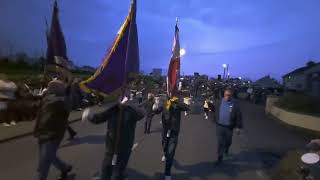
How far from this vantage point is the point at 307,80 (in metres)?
74.4

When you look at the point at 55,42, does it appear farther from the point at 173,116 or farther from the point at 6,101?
the point at 6,101

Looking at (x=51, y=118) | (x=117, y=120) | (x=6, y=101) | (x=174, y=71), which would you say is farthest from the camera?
(x=6, y=101)

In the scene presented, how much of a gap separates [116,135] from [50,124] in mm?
1267

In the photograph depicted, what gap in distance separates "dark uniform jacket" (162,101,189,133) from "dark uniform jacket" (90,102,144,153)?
3.09 metres

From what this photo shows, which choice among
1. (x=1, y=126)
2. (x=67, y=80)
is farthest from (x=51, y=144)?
(x=1, y=126)

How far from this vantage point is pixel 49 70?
12.6m

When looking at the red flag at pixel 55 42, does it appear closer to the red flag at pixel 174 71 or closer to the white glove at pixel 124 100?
the red flag at pixel 174 71

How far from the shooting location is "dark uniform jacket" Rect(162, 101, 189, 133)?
11133mm

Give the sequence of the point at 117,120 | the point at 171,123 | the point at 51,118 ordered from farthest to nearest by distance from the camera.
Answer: the point at 171,123
the point at 51,118
the point at 117,120

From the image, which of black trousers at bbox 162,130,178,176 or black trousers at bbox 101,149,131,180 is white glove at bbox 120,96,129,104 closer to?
black trousers at bbox 101,149,131,180

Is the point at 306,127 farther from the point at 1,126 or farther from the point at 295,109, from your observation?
the point at 1,126

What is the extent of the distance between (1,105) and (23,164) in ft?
30.3

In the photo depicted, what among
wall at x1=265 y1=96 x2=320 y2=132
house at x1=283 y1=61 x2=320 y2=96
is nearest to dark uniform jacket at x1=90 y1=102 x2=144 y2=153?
wall at x1=265 y1=96 x2=320 y2=132

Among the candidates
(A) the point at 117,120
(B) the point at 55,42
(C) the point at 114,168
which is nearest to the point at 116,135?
(A) the point at 117,120
